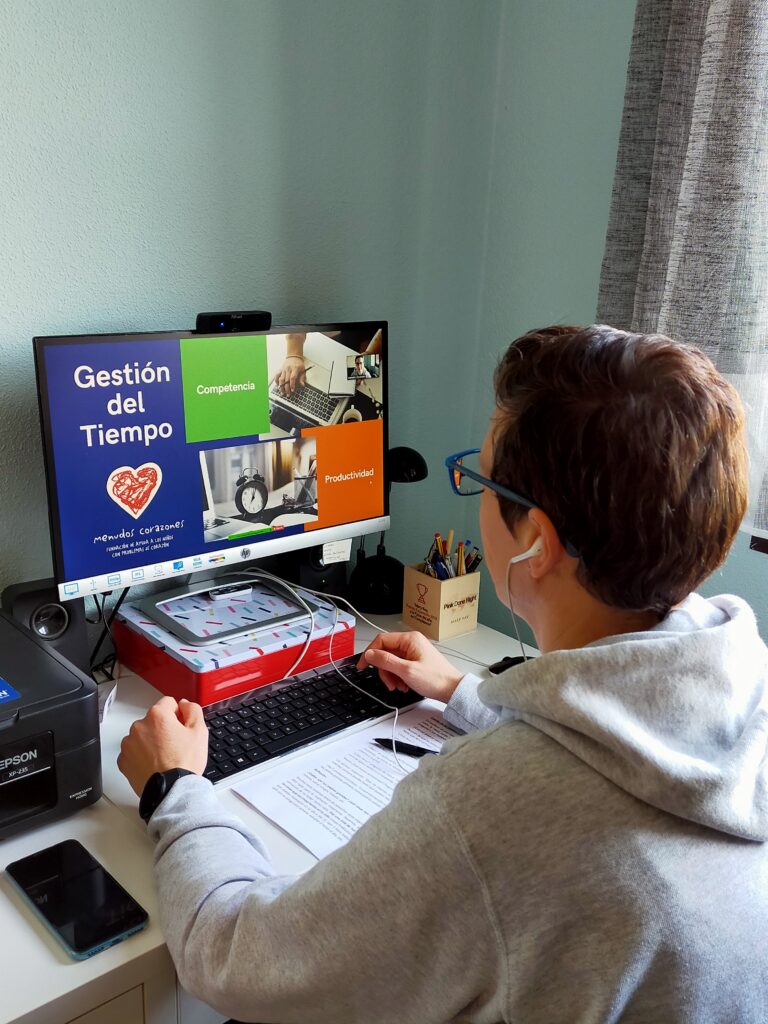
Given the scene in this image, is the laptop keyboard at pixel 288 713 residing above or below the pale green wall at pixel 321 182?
below

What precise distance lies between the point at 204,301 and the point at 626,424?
0.94 meters

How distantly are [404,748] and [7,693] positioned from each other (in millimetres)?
514

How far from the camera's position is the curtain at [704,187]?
1.34 m

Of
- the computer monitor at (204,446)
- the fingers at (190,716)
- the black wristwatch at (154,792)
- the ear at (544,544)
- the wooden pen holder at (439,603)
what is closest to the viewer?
the ear at (544,544)

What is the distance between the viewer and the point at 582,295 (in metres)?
1.73

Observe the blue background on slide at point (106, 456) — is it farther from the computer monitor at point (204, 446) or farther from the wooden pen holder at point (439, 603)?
the wooden pen holder at point (439, 603)

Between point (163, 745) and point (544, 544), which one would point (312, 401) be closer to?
point (163, 745)

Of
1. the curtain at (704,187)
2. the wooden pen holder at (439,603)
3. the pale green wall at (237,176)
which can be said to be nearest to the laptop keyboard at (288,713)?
the wooden pen holder at (439,603)

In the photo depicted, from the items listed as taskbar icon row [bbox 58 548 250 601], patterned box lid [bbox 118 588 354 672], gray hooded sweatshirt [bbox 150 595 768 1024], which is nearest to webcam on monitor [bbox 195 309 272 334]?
taskbar icon row [bbox 58 548 250 601]

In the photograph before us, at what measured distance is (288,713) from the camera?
1283 millimetres

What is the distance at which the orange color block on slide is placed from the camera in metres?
1.53

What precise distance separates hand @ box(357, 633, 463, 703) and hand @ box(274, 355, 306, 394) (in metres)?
0.43

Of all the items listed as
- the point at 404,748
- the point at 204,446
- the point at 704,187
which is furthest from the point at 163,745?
the point at 704,187

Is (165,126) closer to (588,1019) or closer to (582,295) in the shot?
(582,295)
